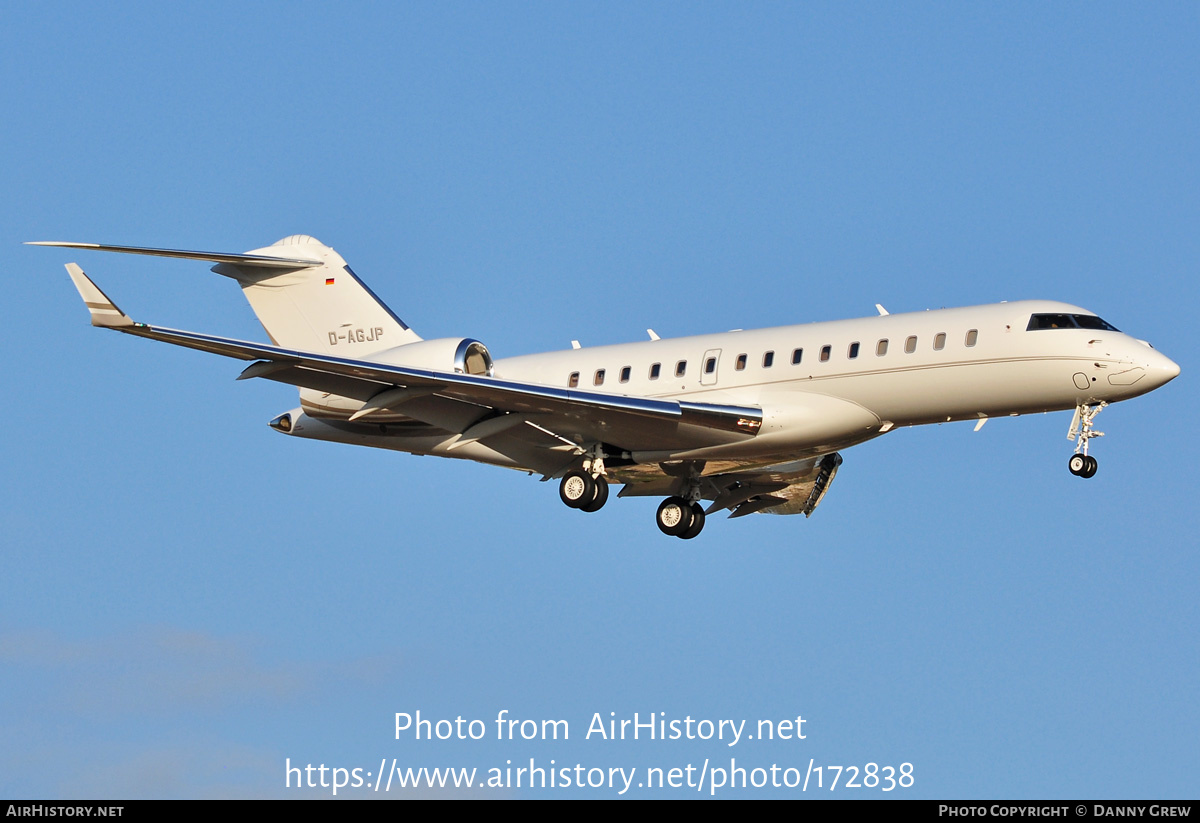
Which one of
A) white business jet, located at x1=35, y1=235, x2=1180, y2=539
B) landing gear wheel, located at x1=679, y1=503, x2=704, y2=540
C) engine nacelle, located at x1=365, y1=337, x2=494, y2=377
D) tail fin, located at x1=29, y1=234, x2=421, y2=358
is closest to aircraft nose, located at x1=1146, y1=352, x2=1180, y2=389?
white business jet, located at x1=35, y1=235, x2=1180, y2=539

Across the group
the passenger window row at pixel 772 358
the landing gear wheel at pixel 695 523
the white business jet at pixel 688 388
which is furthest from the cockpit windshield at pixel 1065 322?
the landing gear wheel at pixel 695 523

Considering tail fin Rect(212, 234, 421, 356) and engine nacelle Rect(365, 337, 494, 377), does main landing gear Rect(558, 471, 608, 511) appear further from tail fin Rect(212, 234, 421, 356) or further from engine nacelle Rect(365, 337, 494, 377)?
tail fin Rect(212, 234, 421, 356)

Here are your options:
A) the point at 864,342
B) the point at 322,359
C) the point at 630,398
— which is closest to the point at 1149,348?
the point at 864,342

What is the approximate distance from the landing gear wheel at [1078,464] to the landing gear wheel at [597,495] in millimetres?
6734

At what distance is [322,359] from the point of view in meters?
22.1

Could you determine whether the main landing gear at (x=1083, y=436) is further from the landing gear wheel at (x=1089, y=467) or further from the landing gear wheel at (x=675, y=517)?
the landing gear wheel at (x=675, y=517)

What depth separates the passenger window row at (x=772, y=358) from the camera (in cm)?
2245

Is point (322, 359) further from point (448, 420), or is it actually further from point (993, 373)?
point (993, 373)

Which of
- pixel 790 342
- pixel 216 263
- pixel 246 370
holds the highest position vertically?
pixel 216 263

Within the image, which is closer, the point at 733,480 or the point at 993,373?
the point at 993,373

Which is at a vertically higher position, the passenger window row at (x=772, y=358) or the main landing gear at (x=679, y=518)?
the passenger window row at (x=772, y=358)

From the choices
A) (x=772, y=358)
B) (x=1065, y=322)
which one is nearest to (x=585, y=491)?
(x=772, y=358)

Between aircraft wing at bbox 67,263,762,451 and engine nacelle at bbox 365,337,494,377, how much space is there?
1.47 ft

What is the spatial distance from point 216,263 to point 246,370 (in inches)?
194
